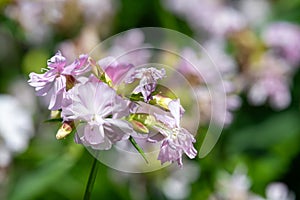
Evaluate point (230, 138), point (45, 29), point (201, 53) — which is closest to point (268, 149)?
point (230, 138)

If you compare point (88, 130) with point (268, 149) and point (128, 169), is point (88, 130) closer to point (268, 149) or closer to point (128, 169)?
point (128, 169)

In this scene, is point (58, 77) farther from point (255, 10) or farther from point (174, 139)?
point (255, 10)

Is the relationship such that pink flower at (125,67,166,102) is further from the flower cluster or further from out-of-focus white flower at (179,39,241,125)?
out-of-focus white flower at (179,39,241,125)

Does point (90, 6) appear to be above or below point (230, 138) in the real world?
above

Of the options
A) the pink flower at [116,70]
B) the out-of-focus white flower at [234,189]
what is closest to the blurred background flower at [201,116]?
the out-of-focus white flower at [234,189]

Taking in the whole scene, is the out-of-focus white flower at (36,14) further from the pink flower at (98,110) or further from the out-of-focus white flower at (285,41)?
the pink flower at (98,110)

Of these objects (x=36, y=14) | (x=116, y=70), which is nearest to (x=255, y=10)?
(x=36, y=14)
